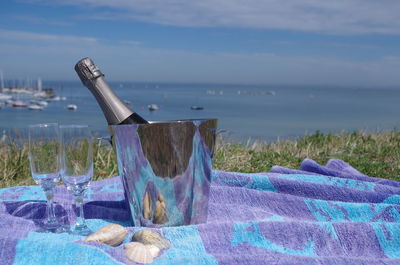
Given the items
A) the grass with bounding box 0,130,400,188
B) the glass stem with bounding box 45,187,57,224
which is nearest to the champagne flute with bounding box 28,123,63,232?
the glass stem with bounding box 45,187,57,224

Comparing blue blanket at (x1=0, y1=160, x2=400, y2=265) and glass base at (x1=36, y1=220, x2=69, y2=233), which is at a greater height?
blue blanket at (x1=0, y1=160, x2=400, y2=265)

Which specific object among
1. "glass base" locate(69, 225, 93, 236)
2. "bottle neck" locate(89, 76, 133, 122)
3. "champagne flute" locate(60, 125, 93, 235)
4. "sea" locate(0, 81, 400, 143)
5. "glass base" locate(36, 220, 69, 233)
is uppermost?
"bottle neck" locate(89, 76, 133, 122)

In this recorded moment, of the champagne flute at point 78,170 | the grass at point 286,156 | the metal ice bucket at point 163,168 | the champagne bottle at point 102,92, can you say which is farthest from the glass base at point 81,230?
the grass at point 286,156

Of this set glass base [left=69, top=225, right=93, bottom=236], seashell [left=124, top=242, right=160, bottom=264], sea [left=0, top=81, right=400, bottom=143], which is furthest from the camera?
sea [left=0, top=81, right=400, bottom=143]

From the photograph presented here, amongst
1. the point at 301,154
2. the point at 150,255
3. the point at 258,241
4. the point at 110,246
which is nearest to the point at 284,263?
the point at 258,241

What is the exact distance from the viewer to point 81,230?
2479 mm

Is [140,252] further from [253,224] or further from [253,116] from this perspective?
[253,116]

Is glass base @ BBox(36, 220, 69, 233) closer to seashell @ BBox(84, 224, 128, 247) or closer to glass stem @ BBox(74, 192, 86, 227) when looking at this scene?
glass stem @ BBox(74, 192, 86, 227)

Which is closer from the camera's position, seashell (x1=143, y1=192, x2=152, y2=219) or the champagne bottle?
seashell (x1=143, y1=192, x2=152, y2=219)

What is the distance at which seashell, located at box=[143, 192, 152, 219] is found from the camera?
8.40ft

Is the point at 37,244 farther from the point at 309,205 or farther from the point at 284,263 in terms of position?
the point at 309,205

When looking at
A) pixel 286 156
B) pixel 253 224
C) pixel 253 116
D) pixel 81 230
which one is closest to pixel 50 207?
pixel 81 230

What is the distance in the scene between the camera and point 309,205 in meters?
2.97

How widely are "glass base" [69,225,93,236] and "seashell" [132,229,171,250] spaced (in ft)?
1.20
